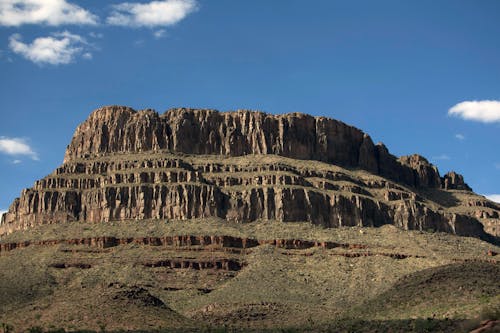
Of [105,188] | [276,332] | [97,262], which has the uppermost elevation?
[105,188]

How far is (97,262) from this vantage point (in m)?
182

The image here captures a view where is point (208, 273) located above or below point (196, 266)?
below

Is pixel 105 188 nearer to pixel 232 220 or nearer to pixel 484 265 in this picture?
pixel 232 220

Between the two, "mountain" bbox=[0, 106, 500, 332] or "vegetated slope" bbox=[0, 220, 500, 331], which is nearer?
"mountain" bbox=[0, 106, 500, 332]

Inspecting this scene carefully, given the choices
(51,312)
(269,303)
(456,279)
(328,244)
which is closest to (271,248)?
(328,244)

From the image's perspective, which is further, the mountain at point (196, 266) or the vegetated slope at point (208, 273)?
the vegetated slope at point (208, 273)

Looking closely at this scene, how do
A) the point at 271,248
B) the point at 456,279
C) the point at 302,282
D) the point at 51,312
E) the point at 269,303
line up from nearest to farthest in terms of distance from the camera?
the point at 456,279 → the point at 51,312 → the point at 269,303 → the point at 302,282 → the point at 271,248

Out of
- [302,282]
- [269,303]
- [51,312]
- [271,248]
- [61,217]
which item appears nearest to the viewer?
[51,312]

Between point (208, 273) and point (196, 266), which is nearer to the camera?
point (208, 273)

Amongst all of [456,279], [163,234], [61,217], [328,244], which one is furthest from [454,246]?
[456,279]

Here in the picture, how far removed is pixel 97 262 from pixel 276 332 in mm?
64366

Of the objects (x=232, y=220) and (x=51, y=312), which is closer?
(x=51, y=312)

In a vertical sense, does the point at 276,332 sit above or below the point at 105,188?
below

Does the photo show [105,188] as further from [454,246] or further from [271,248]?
[454,246]
